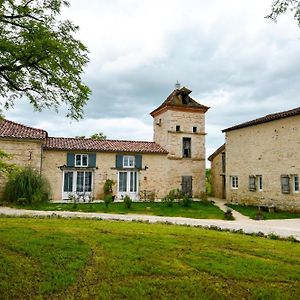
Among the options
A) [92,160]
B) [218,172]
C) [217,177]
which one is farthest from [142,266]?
[217,177]

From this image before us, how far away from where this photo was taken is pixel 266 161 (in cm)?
2273

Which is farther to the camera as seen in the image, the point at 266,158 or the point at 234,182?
the point at 234,182

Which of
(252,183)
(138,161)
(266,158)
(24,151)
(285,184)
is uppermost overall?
(24,151)

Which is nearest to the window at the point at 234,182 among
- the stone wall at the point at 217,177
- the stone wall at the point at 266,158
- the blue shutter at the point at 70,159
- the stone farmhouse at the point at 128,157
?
the stone wall at the point at 266,158

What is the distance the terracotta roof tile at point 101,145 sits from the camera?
86.4 feet

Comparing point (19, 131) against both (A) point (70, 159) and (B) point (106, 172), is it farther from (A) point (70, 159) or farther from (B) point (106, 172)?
(B) point (106, 172)

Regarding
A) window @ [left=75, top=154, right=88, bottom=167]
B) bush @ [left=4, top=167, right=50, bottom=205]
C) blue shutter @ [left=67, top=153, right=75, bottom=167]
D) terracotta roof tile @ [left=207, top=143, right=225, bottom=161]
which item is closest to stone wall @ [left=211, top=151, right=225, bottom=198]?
terracotta roof tile @ [left=207, top=143, right=225, bottom=161]

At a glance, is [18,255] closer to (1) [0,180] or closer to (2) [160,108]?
(1) [0,180]

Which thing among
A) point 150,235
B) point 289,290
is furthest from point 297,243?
point 289,290

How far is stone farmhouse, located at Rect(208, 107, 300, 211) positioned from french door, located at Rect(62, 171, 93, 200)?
419 inches

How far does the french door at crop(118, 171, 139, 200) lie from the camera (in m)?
27.5

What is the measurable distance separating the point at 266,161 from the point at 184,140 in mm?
9361

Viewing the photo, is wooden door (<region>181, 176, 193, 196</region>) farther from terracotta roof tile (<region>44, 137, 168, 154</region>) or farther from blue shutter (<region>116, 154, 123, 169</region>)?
blue shutter (<region>116, 154, 123, 169</region>)

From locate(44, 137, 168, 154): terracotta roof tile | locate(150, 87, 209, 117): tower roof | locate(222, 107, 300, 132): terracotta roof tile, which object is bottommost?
locate(44, 137, 168, 154): terracotta roof tile
